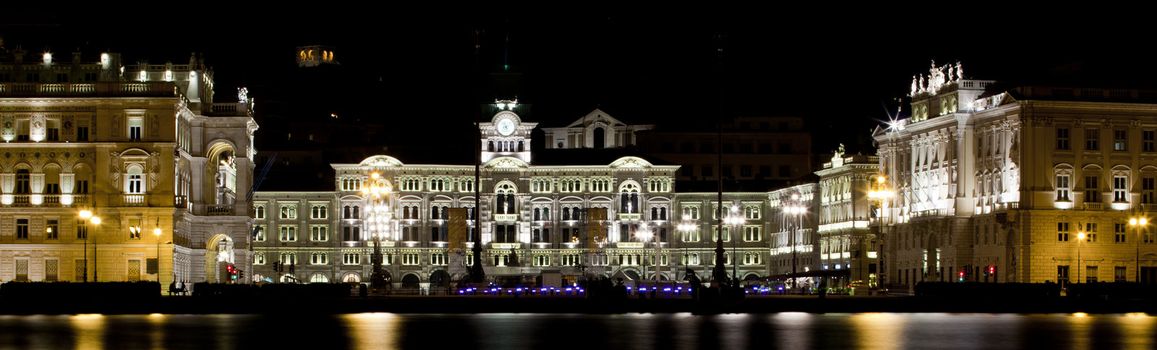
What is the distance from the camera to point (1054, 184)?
133 metres

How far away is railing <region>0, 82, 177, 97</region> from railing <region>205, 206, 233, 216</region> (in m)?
11.4

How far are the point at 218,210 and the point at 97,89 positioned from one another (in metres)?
12.8

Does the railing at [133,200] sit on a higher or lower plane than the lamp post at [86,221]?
higher

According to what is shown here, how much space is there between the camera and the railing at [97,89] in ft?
400

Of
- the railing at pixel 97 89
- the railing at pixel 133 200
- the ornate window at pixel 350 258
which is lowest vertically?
the ornate window at pixel 350 258

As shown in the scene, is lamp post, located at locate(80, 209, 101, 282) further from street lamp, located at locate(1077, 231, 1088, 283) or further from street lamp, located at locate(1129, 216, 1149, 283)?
street lamp, located at locate(1129, 216, 1149, 283)

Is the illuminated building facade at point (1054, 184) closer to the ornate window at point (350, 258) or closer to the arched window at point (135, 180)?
the arched window at point (135, 180)

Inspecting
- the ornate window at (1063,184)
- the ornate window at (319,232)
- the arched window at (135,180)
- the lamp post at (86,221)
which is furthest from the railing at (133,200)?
the ornate window at (319,232)

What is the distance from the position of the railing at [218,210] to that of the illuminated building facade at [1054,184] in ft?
151

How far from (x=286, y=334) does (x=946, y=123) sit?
260ft

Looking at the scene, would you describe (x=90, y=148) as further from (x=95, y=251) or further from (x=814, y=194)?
(x=814, y=194)

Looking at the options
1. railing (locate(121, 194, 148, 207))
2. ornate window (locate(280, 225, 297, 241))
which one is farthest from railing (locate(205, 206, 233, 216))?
ornate window (locate(280, 225, 297, 241))

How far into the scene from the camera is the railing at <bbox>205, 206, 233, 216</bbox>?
131750 millimetres

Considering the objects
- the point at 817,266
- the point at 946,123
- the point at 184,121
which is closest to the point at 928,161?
the point at 946,123
